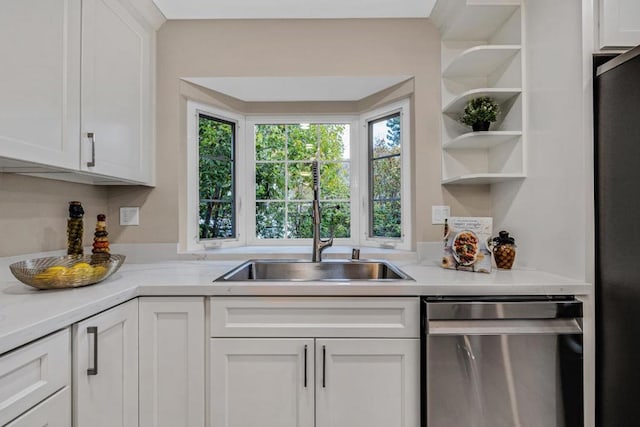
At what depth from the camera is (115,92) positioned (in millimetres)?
1529

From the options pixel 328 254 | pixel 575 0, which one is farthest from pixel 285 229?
pixel 575 0

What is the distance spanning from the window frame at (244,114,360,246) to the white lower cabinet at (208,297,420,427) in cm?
104

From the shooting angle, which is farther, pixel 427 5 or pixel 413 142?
pixel 413 142

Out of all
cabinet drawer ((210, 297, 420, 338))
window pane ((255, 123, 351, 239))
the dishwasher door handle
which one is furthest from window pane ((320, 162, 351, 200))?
the dishwasher door handle

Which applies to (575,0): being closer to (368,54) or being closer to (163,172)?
(368,54)

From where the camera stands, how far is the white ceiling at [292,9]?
178cm

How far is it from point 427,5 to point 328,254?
1.52 metres

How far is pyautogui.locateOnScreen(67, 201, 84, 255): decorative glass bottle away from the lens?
1511mm

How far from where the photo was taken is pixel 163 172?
1931mm

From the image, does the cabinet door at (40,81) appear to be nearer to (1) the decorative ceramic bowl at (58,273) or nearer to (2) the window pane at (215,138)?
(1) the decorative ceramic bowl at (58,273)

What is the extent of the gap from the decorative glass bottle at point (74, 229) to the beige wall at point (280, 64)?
40 centimetres

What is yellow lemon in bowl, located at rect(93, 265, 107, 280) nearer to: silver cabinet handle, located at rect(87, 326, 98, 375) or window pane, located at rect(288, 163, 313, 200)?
silver cabinet handle, located at rect(87, 326, 98, 375)

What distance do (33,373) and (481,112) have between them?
1.98 metres

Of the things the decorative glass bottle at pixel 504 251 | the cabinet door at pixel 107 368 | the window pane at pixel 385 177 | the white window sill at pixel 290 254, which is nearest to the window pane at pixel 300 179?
the window pane at pixel 385 177
